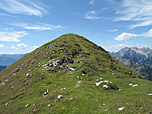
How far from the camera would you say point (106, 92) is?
78.9 feet

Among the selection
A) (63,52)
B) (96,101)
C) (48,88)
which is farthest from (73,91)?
(63,52)

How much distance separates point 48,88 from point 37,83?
613 cm

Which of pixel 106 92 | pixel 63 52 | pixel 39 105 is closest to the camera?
pixel 39 105

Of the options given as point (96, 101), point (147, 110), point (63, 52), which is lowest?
point (96, 101)

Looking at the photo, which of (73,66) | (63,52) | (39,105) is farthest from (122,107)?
(63,52)

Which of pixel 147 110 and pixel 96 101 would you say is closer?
pixel 147 110

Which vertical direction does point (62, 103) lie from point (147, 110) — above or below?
below

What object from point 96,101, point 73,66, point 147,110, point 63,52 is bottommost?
point 96,101

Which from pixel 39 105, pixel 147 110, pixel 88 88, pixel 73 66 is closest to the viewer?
pixel 147 110

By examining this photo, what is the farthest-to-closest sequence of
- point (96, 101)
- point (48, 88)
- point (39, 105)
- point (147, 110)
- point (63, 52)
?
1. point (63, 52)
2. point (48, 88)
3. point (39, 105)
4. point (96, 101)
5. point (147, 110)

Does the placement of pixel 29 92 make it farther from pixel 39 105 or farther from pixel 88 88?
pixel 88 88

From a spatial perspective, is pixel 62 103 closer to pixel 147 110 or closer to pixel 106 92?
pixel 106 92

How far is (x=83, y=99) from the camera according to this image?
2089 centimetres

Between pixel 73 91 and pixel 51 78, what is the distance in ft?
43.6
